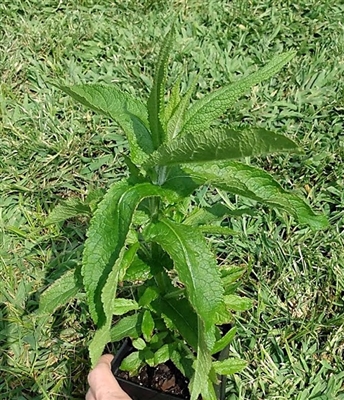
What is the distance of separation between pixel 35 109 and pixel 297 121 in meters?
1.37

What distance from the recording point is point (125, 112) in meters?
1.34

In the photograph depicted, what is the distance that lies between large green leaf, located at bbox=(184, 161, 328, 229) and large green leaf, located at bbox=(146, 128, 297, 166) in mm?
138

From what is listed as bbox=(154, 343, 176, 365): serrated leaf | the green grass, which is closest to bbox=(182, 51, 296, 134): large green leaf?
bbox=(154, 343, 176, 365): serrated leaf

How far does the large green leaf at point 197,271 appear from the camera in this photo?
3.98ft

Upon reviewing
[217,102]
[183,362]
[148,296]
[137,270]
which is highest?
[217,102]

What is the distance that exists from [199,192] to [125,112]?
4.43ft

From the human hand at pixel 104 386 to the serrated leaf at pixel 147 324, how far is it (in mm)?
202

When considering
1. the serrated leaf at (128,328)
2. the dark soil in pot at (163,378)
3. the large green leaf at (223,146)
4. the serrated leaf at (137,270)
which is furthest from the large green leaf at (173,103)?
the dark soil in pot at (163,378)

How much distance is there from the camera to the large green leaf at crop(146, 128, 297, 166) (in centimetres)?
93

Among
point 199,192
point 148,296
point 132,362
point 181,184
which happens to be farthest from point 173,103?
point 199,192

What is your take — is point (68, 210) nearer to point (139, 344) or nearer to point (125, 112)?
point (125, 112)

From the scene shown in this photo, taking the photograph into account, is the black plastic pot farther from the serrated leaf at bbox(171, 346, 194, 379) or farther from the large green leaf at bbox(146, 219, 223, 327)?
the large green leaf at bbox(146, 219, 223, 327)

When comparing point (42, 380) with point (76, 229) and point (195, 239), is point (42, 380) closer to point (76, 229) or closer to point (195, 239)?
point (76, 229)

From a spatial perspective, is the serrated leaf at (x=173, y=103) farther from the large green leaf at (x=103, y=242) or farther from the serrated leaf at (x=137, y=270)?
the serrated leaf at (x=137, y=270)
